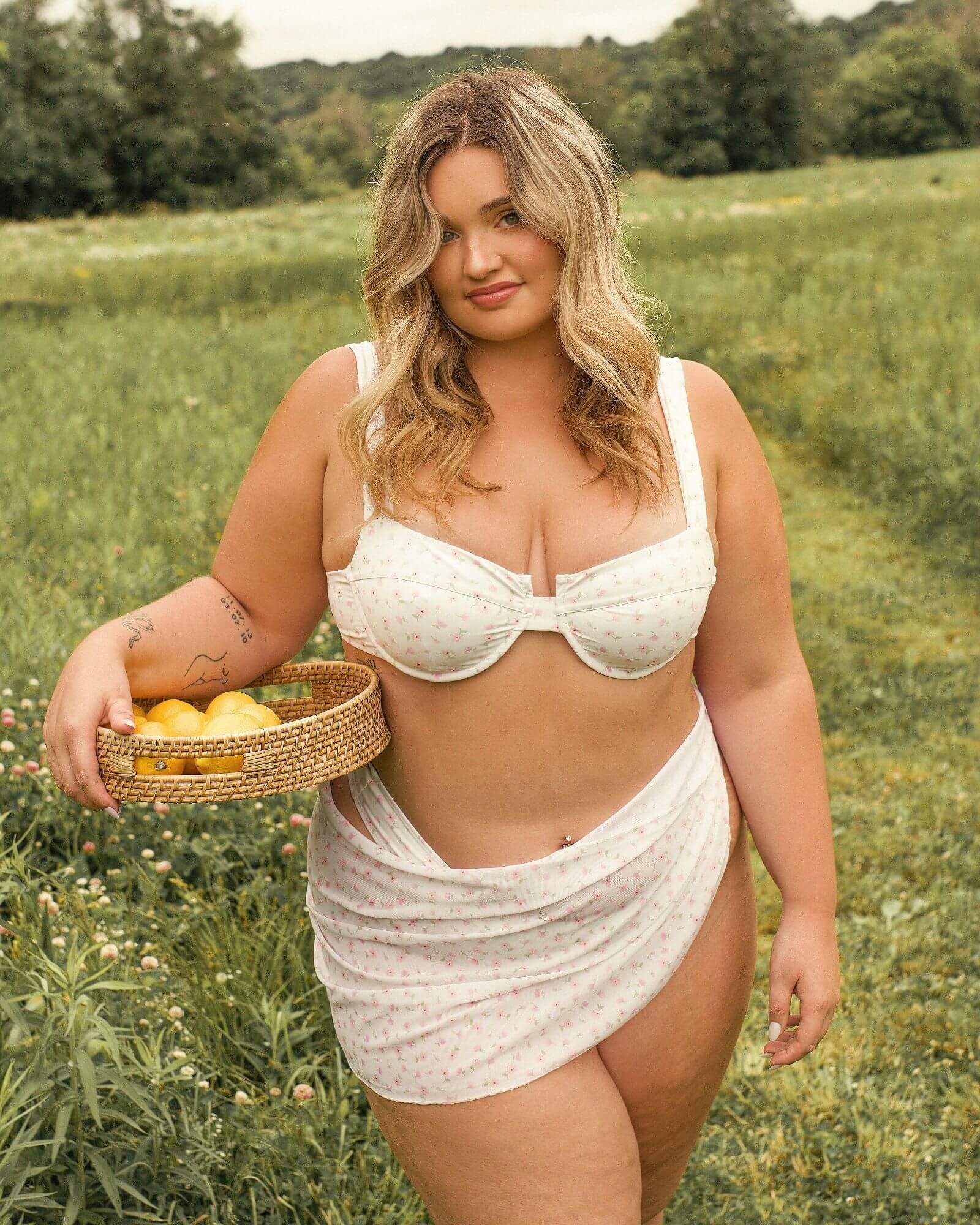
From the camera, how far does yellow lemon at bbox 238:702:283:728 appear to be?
1.92 m

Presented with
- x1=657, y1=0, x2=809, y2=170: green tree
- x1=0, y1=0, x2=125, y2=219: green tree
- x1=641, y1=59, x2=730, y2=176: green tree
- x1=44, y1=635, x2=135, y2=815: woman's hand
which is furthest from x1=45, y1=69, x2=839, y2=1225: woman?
x1=657, y1=0, x2=809, y2=170: green tree

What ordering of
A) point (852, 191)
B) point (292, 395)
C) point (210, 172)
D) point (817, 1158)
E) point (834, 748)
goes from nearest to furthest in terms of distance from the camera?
point (292, 395)
point (817, 1158)
point (834, 748)
point (852, 191)
point (210, 172)

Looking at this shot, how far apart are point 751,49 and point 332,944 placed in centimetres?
9348

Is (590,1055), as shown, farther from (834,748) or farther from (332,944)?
(834,748)

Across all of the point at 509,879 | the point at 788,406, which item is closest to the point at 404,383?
the point at 509,879

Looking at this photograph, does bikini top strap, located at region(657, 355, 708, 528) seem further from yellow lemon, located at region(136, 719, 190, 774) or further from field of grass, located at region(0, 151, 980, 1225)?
yellow lemon, located at region(136, 719, 190, 774)

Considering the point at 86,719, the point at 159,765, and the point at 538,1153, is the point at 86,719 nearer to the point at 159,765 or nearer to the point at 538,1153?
the point at 159,765

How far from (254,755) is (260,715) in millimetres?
266

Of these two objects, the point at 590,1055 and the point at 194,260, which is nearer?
the point at 590,1055

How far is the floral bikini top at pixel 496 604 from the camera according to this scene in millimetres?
1873

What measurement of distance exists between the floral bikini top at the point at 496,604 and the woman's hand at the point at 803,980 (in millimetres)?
554

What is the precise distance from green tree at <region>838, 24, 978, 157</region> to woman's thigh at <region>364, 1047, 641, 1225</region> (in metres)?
89.6

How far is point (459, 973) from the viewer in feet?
6.32

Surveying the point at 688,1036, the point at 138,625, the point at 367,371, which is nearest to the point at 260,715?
the point at 138,625
